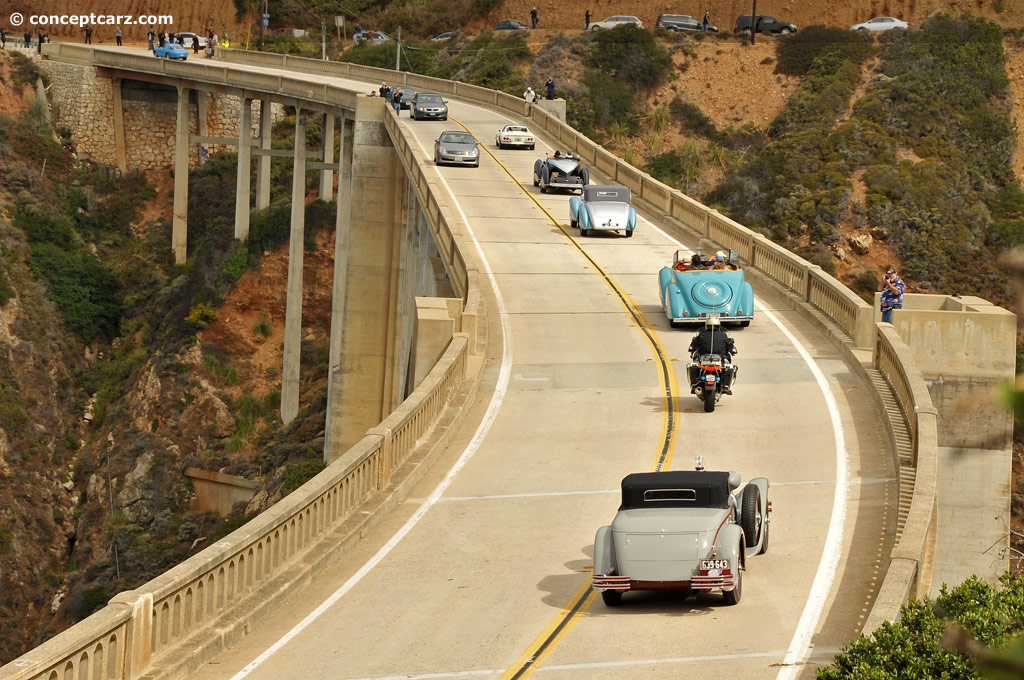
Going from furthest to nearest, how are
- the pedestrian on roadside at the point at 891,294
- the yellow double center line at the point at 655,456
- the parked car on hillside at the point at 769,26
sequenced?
1. the parked car on hillside at the point at 769,26
2. the pedestrian on roadside at the point at 891,294
3. the yellow double center line at the point at 655,456

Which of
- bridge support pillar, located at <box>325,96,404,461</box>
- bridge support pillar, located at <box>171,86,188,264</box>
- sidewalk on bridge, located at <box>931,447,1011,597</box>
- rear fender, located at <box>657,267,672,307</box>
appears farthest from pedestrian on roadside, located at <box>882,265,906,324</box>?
bridge support pillar, located at <box>171,86,188,264</box>

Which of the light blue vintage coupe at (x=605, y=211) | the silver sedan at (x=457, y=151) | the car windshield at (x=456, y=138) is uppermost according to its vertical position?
the car windshield at (x=456, y=138)

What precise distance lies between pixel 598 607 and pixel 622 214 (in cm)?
2584

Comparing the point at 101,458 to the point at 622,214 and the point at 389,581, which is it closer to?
the point at 622,214

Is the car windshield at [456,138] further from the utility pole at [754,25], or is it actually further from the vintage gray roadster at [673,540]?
the utility pole at [754,25]

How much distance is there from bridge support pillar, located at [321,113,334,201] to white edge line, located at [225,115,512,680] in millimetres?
34501

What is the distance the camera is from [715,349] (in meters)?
22.2

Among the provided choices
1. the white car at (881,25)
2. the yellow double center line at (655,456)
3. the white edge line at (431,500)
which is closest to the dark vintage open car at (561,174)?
the yellow double center line at (655,456)

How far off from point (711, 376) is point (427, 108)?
41773 mm

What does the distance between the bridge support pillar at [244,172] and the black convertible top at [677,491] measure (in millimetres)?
54854

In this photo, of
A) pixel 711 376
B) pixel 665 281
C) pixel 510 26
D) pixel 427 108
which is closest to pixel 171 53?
pixel 427 108

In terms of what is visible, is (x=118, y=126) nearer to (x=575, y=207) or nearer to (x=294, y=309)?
(x=294, y=309)

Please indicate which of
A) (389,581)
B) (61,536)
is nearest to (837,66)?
(61,536)

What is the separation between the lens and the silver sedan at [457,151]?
49750 mm
